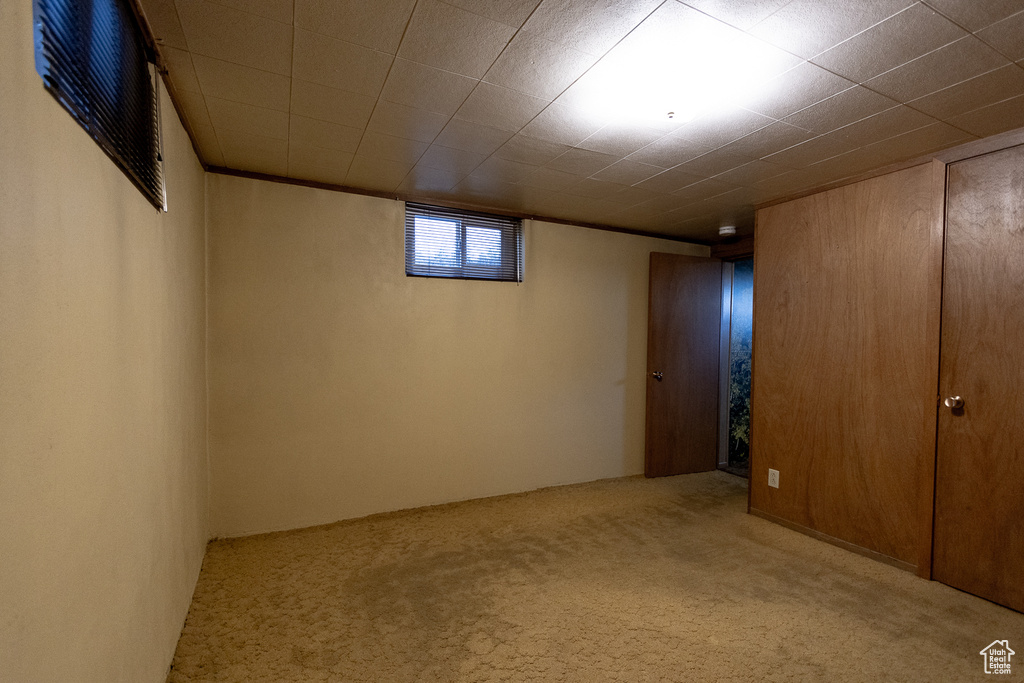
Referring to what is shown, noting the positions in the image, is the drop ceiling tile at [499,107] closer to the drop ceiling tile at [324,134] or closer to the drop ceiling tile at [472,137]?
the drop ceiling tile at [472,137]

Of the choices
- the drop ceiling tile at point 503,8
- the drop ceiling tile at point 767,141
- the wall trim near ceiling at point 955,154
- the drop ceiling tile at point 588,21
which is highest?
the drop ceiling tile at point 503,8

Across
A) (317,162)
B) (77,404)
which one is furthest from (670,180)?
(77,404)

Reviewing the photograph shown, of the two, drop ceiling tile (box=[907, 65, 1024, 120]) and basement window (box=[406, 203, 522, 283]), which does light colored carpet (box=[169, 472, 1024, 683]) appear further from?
drop ceiling tile (box=[907, 65, 1024, 120])

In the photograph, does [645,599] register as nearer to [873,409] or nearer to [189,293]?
[873,409]

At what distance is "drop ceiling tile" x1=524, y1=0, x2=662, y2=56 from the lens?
1.48 m

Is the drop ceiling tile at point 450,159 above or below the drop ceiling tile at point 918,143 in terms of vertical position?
above

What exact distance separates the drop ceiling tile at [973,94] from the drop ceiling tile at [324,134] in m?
2.68

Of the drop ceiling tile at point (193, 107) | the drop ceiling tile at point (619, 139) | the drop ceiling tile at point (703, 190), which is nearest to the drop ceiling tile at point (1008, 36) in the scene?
the drop ceiling tile at point (619, 139)

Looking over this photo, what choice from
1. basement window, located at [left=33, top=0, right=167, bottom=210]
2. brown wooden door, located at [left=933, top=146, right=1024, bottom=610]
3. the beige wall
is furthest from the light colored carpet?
basement window, located at [left=33, top=0, right=167, bottom=210]

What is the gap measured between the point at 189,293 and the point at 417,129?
4.92 feet

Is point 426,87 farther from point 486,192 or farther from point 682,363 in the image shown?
point 682,363

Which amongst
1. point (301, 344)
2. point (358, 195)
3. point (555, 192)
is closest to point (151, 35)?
point (358, 195)

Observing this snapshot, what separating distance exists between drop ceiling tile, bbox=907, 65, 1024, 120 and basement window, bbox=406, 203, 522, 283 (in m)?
2.69

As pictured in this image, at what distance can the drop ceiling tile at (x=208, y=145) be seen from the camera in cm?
243
